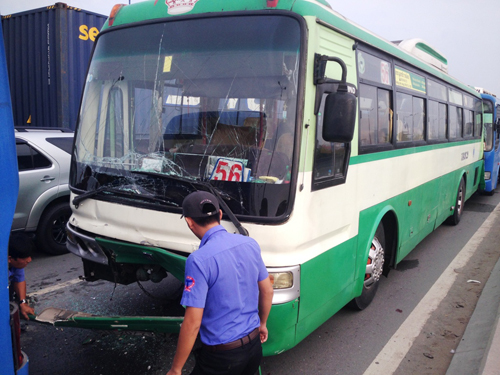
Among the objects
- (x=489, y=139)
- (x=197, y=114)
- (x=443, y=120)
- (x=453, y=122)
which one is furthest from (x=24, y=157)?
(x=489, y=139)

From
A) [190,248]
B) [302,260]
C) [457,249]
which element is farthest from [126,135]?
[457,249]

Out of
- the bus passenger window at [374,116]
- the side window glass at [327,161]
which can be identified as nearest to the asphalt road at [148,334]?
the side window glass at [327,161]

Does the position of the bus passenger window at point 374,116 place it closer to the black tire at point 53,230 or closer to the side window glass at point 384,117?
the side window glass at point 384,117

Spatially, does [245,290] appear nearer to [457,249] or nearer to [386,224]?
[386,224]

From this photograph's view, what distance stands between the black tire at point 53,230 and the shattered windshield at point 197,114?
2964 mm

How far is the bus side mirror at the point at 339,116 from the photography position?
9.99 feet

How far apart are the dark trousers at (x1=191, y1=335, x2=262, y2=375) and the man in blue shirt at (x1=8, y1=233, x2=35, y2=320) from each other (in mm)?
1915

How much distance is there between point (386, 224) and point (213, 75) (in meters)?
2.94

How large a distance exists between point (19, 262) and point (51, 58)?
25.0 feet

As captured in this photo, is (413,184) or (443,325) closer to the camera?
(443,325)

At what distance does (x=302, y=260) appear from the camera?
3.14 m

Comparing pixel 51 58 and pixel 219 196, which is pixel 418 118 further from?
pixel 51 58

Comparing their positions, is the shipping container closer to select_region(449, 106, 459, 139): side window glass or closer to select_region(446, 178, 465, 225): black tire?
select_region(449, 106, 459, 139): side window glass

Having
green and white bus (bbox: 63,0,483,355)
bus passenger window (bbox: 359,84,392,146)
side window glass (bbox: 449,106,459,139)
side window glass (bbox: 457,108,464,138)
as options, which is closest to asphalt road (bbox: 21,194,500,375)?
green and white bus (bbox: 63,0,483,355)
